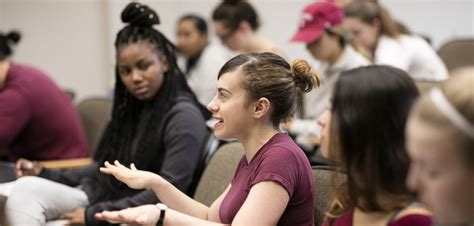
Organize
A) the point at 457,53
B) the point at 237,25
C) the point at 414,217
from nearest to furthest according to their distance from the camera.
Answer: the point at 414,217, the point at 457,53, the point at 237,25

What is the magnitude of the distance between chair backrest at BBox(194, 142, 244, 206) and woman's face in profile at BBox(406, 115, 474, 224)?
928mm

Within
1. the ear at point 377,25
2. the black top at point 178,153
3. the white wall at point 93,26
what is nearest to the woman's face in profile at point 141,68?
the black top at point 178,153

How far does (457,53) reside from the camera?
3738mm

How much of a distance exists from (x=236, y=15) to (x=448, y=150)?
2.99 metres

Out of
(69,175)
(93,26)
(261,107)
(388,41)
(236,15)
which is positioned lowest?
(93,26)

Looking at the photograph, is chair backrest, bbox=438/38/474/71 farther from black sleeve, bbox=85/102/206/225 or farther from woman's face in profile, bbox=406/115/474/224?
woman's face in profile, bbox=406/115/474/224

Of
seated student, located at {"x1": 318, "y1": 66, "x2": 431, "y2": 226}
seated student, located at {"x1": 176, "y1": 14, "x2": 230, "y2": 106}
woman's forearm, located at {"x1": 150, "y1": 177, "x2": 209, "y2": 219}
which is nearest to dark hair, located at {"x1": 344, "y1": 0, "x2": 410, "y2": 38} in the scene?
seated student, located at {"x1": 176, "y1": 14, "x2": 230, "y2": 106}

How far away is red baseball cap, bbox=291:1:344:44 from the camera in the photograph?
3270 millimetres

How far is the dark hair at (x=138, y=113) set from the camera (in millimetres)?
2217

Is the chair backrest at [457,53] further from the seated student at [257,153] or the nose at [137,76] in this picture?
the seated student at [257,153]

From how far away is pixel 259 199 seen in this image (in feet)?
4.76

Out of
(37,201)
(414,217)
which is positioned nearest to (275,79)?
(414,217)

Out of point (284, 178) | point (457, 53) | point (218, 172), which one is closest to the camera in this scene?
point (284, 178)

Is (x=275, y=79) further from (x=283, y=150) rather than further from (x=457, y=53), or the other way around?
(x=457, y=53)
